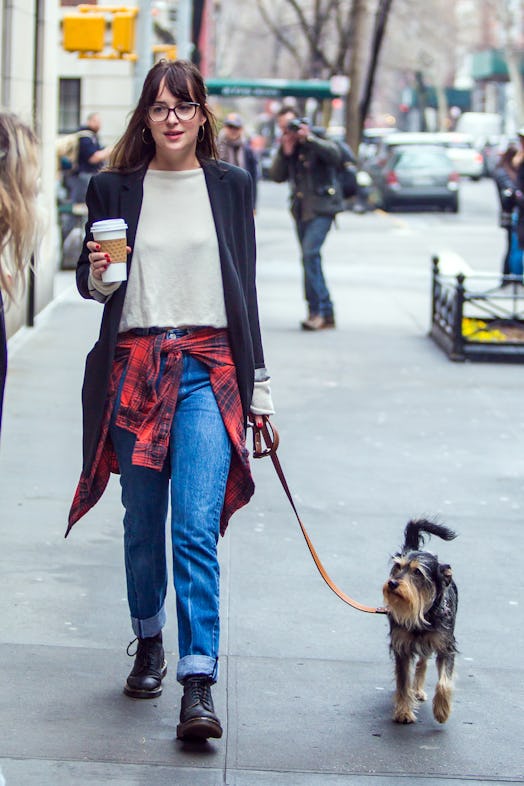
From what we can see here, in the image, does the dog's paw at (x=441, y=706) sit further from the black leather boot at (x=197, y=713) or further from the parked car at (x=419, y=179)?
the parked car at (x=419, y=179)

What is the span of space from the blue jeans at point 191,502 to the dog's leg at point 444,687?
2.29 feet

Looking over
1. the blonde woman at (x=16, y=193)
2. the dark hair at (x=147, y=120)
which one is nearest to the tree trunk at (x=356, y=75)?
the dark hair at (x=147, y=120)

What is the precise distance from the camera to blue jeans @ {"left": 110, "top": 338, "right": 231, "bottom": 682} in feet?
13.9

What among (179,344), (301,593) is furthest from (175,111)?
(301,593)

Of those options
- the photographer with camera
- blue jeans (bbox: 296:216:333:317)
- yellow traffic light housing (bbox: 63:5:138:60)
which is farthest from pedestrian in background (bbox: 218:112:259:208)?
blue jeans (bbox: 296:216:333:317)

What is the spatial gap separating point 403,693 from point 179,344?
127cm

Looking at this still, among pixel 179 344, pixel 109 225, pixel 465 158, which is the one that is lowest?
pixel 465 158

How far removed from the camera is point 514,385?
437 inches

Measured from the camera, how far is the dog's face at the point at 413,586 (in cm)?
425

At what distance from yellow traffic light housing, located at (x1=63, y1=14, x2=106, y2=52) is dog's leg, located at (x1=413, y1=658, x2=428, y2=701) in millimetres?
13644

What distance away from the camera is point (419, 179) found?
110 ft

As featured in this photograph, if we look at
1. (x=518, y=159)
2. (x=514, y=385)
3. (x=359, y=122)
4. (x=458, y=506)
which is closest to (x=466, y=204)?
(x=359, y=122)

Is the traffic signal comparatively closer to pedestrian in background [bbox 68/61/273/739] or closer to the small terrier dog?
pedestrian in background [bbox 68/61/273/739]

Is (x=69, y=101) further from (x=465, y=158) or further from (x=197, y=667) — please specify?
(x=197, y=667)
